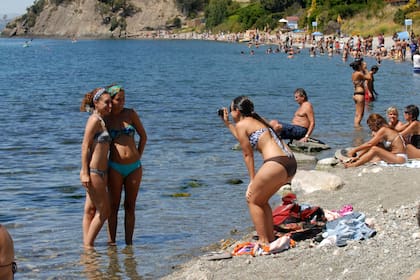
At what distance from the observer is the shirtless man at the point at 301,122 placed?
14.7 meters

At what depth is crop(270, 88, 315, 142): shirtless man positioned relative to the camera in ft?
48.3

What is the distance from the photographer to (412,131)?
13156mm

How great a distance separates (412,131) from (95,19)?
169 metres

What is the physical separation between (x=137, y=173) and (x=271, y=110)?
17.6m

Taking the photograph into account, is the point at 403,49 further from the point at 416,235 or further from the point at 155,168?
the point at 416,235

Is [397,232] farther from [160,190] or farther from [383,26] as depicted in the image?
[383,26]

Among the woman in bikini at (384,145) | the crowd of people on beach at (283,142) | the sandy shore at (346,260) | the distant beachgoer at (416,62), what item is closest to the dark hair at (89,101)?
the crowd of people on beach at (283,142)

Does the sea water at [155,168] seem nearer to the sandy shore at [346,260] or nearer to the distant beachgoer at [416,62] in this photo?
the distant beachgoer at [416,62]

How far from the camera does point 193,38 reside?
138625 millimetres

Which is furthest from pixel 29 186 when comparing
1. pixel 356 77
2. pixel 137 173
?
pixel 356 77

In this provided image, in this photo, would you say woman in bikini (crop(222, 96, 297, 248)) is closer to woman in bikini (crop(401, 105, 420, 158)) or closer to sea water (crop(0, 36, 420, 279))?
sea water (crop(0, 36, 420, 279))

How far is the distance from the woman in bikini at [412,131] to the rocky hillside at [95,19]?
148651 mm

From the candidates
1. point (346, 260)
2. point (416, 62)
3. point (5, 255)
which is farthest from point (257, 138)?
point (416, 62)

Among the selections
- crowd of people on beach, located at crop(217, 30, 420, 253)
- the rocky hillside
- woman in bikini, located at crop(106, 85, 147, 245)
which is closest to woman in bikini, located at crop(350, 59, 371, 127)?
crowd of people on beach, located at crop(217, 30, 420, 253)
